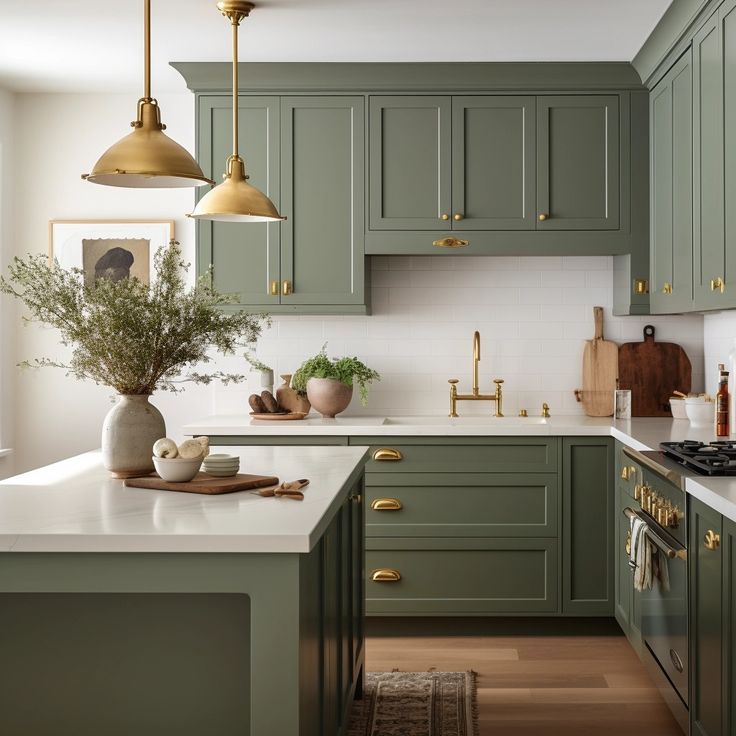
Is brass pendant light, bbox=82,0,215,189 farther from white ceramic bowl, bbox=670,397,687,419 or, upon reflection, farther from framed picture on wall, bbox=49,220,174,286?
white ceramic bowl, bbox=670,397,687,419

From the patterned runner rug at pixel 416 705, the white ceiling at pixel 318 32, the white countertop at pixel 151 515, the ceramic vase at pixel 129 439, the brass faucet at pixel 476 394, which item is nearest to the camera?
the white countertop at pixel 151 515

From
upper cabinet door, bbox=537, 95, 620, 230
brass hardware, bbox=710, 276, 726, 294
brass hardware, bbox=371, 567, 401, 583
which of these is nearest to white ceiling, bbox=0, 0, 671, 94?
upper cabinet door, bbox=537, 95, 620, 230

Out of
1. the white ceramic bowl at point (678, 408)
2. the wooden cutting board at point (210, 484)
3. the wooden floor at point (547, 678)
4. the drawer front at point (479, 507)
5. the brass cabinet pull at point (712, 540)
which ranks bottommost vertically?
the wooden floor at point (547, 678)

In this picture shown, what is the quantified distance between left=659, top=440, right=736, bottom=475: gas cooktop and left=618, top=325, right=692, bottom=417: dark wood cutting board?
1.40m

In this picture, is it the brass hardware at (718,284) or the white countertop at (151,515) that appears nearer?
the white countertop at (151,515)

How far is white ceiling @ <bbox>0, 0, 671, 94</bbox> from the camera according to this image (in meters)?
3.76

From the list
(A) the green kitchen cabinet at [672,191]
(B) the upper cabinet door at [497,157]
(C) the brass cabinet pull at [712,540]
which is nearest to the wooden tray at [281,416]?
(B) the upper cabinet door at [497,157]

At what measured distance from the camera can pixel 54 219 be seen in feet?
16.6

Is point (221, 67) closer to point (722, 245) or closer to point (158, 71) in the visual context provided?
point (158, 71)

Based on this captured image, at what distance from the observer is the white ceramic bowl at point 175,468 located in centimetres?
244

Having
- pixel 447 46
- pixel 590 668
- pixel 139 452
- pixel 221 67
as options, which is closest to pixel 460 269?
pixel 447 46

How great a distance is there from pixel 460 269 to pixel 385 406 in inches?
32.9

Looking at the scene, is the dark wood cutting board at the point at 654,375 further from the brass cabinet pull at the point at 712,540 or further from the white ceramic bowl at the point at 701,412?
the brass cabinet pull at the point at 712,540

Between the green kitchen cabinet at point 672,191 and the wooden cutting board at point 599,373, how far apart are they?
419 mm
